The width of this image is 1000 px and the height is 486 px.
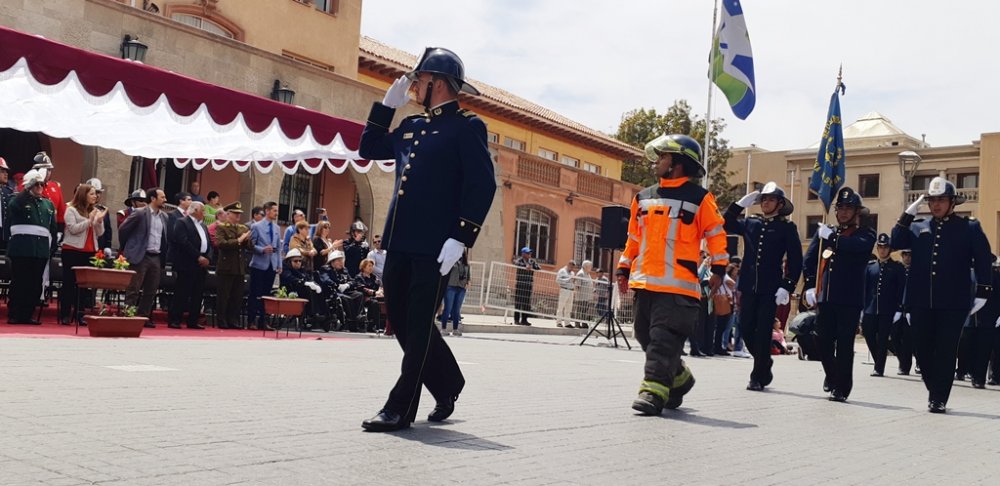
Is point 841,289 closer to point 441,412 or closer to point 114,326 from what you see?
point 441,412

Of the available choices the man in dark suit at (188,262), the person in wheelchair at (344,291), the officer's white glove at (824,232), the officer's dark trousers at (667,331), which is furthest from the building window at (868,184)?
the officer's dark trousers at (667,331)

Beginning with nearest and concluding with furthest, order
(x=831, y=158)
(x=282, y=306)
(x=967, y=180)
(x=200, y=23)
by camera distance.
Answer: (x=282, y=306)
(x=831, y=158)
(x=200, y=23)
(x=967, y=180)

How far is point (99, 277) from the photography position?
12789 millimetres

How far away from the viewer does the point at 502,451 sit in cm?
541

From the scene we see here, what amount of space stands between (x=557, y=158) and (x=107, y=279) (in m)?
36.1

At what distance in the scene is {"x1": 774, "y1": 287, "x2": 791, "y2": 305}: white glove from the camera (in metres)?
10.7

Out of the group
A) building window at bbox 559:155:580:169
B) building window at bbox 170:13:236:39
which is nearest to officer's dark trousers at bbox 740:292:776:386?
building window at bbox 170:13:236:39

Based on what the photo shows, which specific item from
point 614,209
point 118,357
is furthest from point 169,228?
point 614,209

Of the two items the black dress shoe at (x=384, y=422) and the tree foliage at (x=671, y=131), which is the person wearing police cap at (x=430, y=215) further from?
the tree foliage at (x=671, y=131)

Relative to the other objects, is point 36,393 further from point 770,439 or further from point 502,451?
point 770,439

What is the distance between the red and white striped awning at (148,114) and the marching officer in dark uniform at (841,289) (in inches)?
379

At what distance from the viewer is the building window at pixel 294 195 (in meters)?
27.5

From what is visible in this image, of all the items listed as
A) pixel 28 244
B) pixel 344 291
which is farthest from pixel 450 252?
pixel 344 291

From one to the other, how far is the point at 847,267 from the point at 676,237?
10.6 ft
